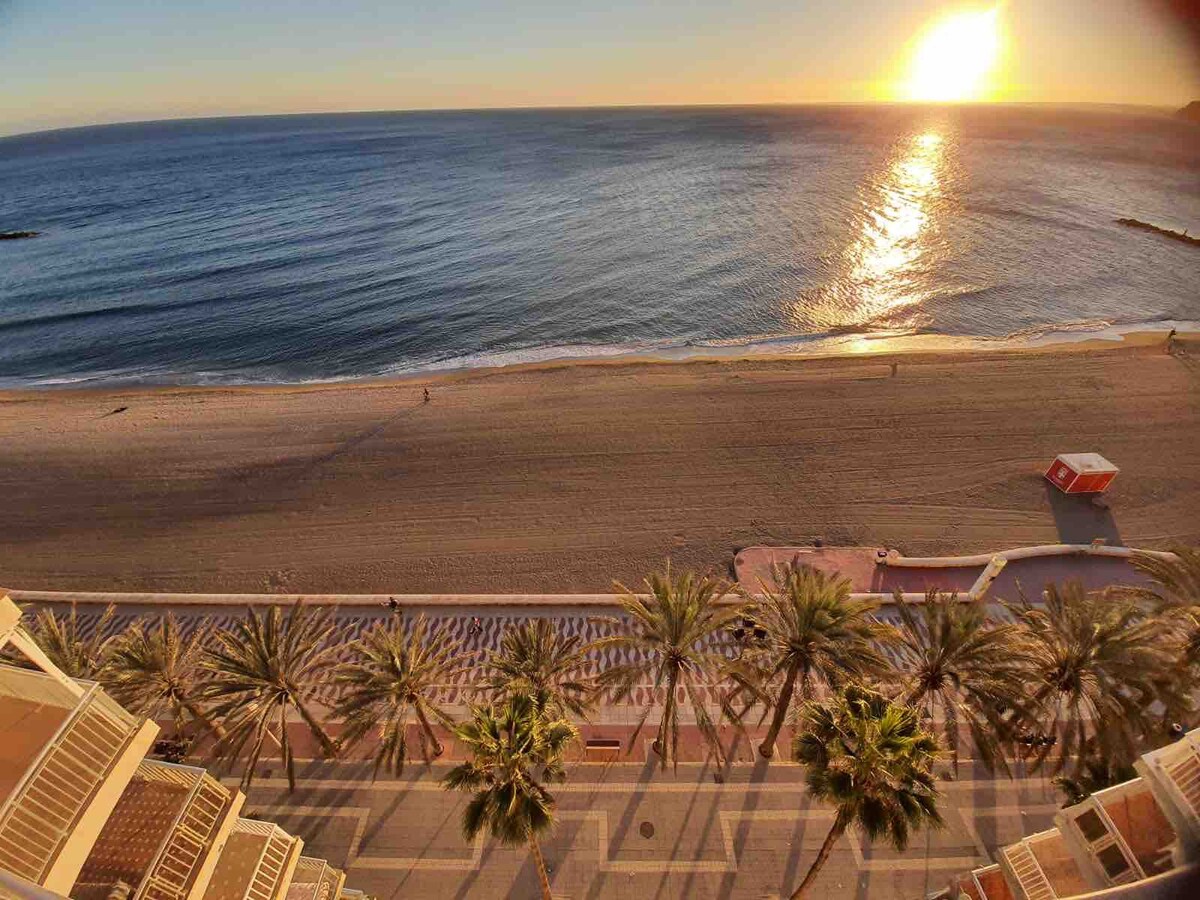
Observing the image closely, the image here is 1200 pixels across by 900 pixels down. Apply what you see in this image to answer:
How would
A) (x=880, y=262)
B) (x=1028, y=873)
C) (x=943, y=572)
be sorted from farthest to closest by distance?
(x=880, y=262), (x=943, y=572), (x=1028, y=873)

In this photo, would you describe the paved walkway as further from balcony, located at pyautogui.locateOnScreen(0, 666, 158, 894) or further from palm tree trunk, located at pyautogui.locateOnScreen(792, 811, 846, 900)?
balcony, located at pyautogui.locateOnScreen(0, 666, 158, 894)

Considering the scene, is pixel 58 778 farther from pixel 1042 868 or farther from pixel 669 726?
pixel 1042 868

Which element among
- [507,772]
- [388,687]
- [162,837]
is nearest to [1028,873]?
[507,772]

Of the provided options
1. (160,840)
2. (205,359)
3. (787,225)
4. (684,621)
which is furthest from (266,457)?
(787,225)

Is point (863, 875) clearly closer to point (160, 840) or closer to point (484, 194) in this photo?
point (160, 840)

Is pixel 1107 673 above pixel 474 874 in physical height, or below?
above

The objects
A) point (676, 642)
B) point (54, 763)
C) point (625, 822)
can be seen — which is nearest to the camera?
point (54, 763)

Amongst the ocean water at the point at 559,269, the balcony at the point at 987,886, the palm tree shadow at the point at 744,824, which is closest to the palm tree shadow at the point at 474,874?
the palm tree shadow at the point at 744,824

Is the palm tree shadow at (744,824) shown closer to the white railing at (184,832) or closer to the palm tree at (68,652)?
the white railing at (184,832)
